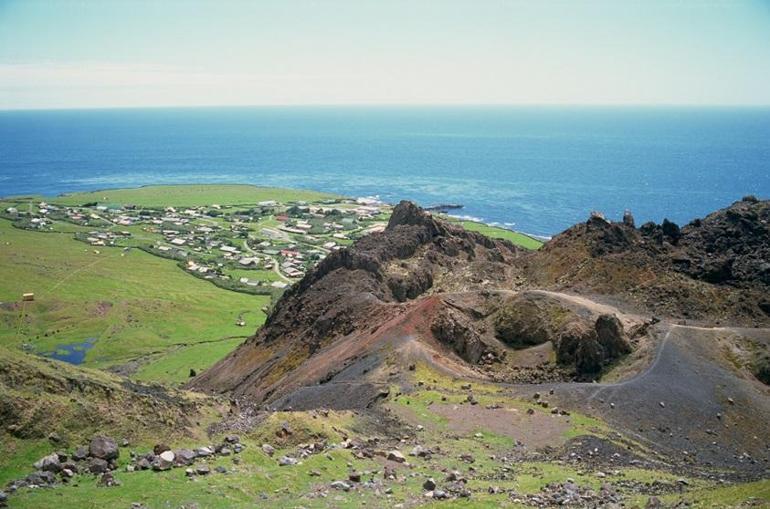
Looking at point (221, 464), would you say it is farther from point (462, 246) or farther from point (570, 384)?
point (462, 246)

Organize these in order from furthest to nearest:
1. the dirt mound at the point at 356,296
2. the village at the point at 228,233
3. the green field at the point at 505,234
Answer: the green field at the point at 505,234 → the village at the point at 228,233 → the dirt mound at the point at 356,296

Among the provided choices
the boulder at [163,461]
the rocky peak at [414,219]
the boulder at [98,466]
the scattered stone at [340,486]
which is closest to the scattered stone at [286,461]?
the scattered stone at [340,486]

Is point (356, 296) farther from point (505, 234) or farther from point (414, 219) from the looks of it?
point (505, 234)

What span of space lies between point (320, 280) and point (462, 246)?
66.8ft

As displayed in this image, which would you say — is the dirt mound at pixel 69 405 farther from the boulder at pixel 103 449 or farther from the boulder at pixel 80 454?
the boulder at pixel 103 449

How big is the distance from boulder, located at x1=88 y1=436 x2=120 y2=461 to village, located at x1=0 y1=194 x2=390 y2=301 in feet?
292

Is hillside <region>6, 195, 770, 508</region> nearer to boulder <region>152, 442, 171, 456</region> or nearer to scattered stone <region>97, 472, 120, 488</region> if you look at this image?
boulder <region>152, 442, 171, 456</region>

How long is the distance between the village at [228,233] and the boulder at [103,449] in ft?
292

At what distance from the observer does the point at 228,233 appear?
17012 cm

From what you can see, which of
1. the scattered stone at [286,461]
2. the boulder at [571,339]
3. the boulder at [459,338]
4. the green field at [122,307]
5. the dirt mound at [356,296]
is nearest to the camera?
the scattered stone at [286,461]

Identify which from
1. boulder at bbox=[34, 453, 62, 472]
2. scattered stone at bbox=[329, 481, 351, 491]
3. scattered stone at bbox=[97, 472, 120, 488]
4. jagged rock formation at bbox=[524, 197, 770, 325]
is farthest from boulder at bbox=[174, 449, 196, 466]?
jagged rock formation at bbox=[524, 197, 770, 325]

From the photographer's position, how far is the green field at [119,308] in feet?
313

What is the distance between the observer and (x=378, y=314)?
65625mm

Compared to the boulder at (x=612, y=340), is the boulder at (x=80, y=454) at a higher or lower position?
higher
